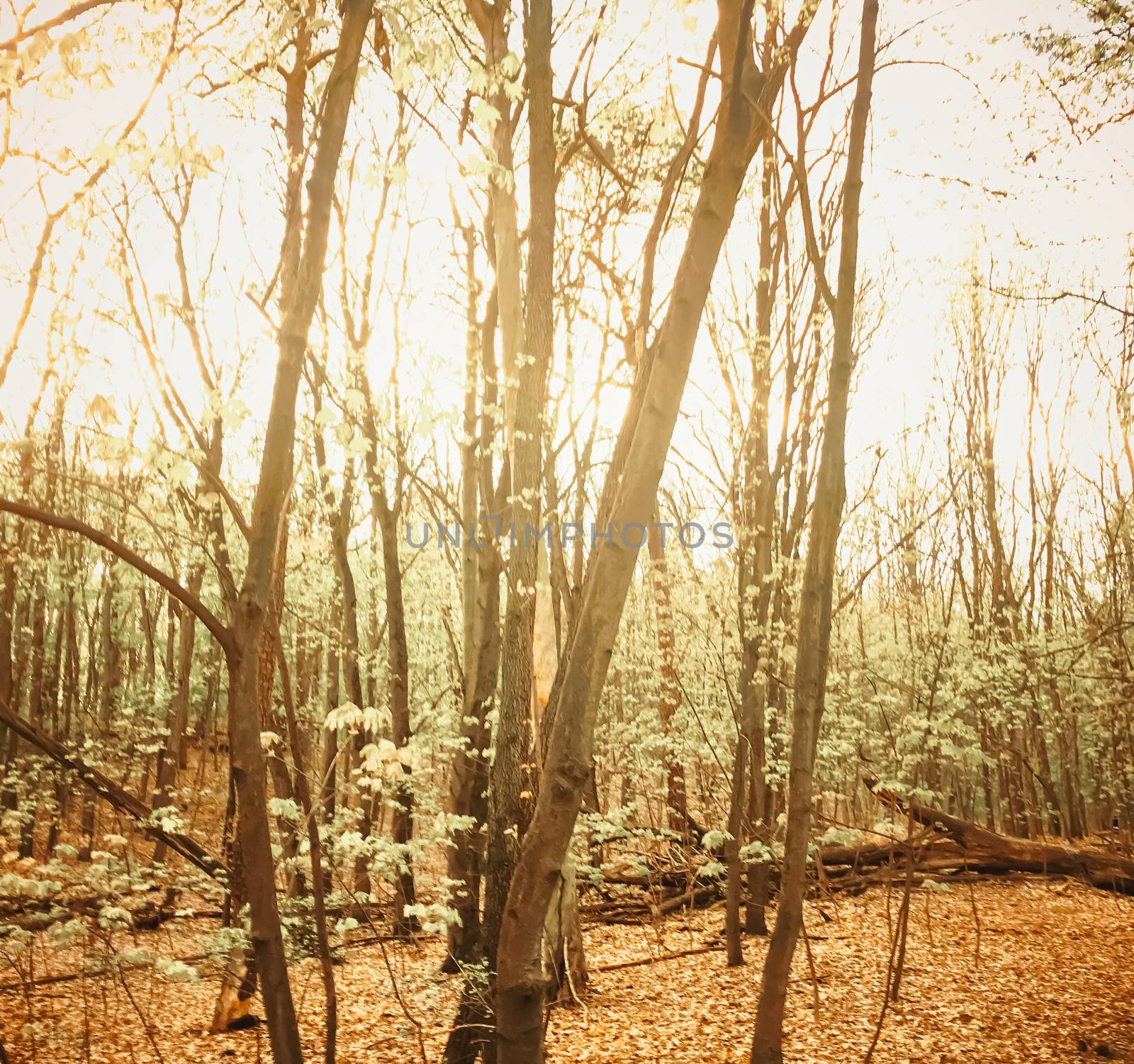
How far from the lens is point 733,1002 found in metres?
7.34

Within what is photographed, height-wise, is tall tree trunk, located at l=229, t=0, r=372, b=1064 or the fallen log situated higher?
tall tree trunk, located at l=229, t=0, r=372, b=1064

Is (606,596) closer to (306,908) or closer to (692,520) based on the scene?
(306,908)

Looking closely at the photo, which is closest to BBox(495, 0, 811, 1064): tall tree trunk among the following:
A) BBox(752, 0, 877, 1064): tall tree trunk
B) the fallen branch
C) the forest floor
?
the fallen branch

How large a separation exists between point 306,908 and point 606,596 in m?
5.76

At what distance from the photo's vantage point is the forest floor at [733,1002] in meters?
6.24

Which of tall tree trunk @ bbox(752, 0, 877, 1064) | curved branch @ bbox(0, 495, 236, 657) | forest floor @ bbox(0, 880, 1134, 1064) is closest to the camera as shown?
curved branch @ bbox(0, 495, 236, 657)

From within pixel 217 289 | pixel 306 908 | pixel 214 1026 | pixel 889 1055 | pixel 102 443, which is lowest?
pixel 214 1026

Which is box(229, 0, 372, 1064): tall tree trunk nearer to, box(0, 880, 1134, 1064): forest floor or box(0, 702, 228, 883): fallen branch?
box(0, 702, 228, 883): fallen branch

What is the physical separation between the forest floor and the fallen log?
0.36 metres

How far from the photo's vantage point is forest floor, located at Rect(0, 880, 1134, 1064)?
246 inches

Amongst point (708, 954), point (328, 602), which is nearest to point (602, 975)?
point (708, 954)

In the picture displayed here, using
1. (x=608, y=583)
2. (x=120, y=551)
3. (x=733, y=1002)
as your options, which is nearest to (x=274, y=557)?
(x=120, y=551)

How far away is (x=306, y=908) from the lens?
23.3ft

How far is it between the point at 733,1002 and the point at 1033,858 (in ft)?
18.8
